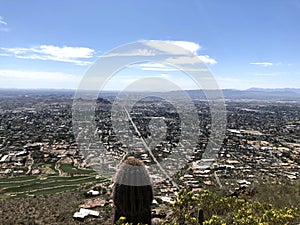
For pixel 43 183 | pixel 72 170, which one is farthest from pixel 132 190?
pixel 72 170

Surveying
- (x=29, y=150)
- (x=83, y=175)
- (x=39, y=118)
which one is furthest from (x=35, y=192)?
(x=39, y=118)

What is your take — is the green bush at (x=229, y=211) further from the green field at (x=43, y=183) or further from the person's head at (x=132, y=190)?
the green field at (x=43, y=183)

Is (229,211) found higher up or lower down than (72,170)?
higher up

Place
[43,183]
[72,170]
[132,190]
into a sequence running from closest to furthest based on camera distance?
[132,190]
[43,183]
[72,170]

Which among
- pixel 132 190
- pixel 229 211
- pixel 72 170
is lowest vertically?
pixel 72 170

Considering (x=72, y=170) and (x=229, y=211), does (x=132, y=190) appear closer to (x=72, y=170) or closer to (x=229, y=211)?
(x=229, y=211)

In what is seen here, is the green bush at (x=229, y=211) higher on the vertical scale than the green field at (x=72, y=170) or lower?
higher

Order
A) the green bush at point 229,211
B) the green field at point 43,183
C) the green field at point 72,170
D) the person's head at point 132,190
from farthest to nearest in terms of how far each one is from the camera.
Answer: the green field at point 72,170 < the green field at point 43,183 < the person's head at point 132,190 < the green bush at point 229,211

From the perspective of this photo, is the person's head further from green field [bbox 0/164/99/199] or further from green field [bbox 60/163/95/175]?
green field [bbox 60/163/95/175]

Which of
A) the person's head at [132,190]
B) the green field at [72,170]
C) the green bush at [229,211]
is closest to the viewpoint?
the green bush at [229,211]

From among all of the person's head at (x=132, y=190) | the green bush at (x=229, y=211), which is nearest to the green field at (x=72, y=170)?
the green bush at (x=229, y=211)

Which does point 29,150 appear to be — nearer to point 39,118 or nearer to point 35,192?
point 35,192
